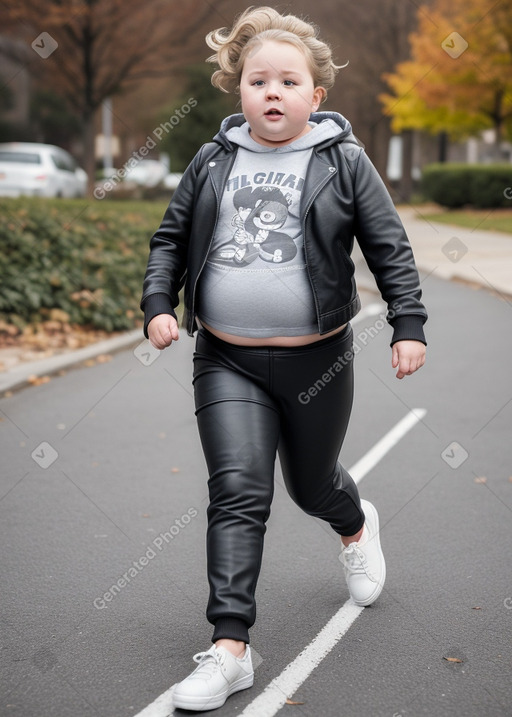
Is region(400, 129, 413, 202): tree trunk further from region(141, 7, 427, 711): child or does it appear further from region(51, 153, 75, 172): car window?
region(141, 7, 427, 711): child

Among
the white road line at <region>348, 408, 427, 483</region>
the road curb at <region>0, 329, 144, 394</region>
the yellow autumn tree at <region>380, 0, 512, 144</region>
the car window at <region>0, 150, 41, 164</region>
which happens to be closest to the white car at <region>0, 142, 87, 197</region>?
the car window at <region>0, 150, 41, 164</region>

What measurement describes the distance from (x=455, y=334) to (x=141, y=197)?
19167mm

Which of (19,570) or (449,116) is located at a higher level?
(19,570)

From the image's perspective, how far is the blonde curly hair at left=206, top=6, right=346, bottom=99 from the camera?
10.9 ft

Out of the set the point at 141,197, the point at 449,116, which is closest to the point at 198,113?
the point at 141,197

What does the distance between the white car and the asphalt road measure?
20.3 metres

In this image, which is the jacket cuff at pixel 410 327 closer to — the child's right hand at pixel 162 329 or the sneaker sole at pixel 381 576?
the child's right hand at pixel 162 329

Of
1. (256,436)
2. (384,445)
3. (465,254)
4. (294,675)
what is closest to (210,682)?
(294,675)

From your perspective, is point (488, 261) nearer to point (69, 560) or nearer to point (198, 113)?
point (69, 560)

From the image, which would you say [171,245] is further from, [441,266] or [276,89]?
[441,266]

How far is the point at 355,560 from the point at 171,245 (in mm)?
1389

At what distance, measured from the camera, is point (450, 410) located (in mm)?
7426

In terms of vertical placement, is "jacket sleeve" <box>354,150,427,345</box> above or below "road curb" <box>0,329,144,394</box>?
above

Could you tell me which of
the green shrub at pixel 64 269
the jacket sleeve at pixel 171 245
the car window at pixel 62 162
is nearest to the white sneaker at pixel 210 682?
the jacket sleeve at pixel 171 245
